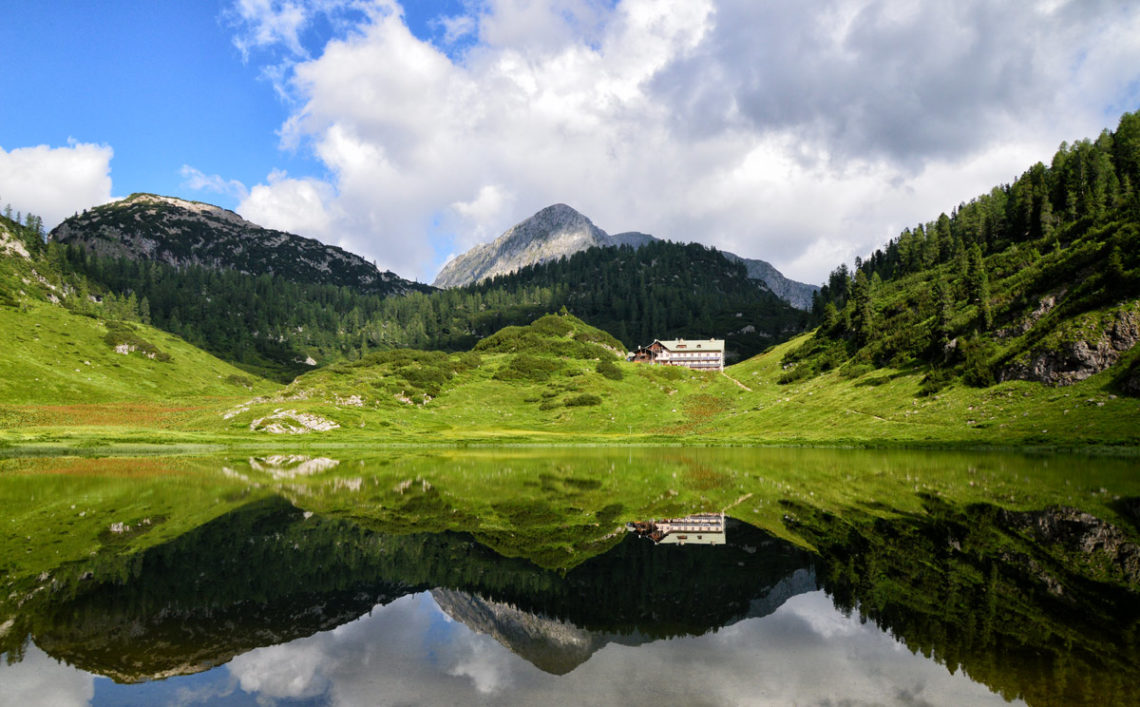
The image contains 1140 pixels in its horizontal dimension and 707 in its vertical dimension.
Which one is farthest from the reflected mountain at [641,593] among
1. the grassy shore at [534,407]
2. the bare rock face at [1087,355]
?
the bare rock face at [1087,355]

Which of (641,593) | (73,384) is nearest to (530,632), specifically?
(641,593)

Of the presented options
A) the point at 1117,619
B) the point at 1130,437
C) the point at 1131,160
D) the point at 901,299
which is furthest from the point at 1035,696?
the point at 1131,160

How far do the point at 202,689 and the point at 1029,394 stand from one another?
112 meters

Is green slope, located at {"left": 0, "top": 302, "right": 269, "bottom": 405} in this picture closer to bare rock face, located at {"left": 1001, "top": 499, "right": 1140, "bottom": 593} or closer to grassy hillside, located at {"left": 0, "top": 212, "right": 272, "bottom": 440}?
grassy hillside, located at {"left": 0, "top": 212, "right": 272, "bottom": 440}

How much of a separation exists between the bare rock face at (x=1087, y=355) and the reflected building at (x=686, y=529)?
90.8 metres

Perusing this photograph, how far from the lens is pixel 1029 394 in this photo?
90250 millimetres

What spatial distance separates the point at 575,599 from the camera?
17734 millimetres

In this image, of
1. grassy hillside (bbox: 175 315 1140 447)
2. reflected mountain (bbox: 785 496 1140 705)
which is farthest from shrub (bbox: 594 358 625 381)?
reflected mountain (bbox: 785 496 1140 705)

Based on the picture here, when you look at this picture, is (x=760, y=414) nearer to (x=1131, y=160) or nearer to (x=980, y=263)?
(x=980, y=263)

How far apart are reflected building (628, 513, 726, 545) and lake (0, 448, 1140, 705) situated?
10.3 inches

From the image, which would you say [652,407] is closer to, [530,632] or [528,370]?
[528,370]

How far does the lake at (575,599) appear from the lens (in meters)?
11.6

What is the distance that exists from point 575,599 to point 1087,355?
4243 inches

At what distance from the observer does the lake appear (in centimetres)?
1162
